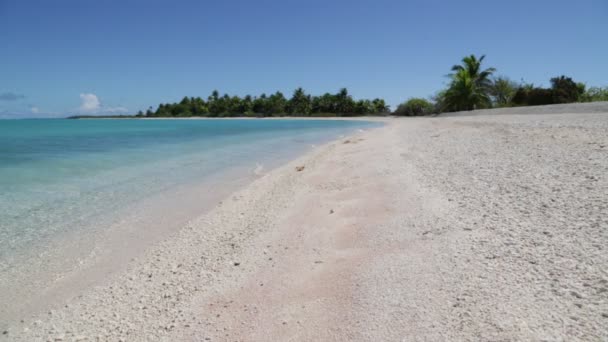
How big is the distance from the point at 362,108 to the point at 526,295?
250ft

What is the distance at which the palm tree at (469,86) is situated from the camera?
3666 centimetres

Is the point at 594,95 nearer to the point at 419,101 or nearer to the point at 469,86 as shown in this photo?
the point at 469,86

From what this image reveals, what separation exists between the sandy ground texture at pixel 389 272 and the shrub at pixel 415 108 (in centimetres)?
5045

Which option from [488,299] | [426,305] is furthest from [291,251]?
[488,299]

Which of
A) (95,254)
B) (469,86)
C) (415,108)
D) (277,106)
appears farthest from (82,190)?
(277,106)

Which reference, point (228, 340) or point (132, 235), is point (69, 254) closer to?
point (132, 235)

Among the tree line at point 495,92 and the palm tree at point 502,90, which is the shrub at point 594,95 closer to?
the tree line at point 495,92

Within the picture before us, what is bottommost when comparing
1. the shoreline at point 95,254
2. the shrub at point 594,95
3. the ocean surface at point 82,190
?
the shoreline at point 95,254

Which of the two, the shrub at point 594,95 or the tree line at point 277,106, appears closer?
the shrub at point 594,95

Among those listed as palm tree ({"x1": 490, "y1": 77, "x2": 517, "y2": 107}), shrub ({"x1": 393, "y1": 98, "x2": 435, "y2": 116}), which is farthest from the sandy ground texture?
shrub ({"x1": 393, "y1": 98, "x2": 435, "y2": 116})

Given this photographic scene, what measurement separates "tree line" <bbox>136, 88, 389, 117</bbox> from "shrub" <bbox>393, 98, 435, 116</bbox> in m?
11.8

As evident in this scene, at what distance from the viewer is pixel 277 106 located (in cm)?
8856

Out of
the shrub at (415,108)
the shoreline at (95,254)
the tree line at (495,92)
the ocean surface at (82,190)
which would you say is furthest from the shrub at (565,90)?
the shoreline at (95,254)

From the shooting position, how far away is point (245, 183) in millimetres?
8133
